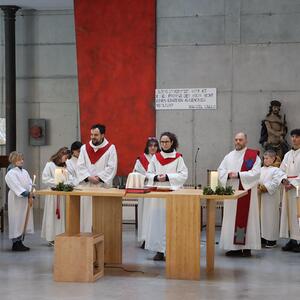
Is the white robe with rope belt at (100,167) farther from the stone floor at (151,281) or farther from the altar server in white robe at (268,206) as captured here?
the altar server in white robe at (268,206)

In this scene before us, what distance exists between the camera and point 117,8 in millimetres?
14664

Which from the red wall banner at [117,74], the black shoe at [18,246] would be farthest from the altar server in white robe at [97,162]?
the red wall banner at [117,74]

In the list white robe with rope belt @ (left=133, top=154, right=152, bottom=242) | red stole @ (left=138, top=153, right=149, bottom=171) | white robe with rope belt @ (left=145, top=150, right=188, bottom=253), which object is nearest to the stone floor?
white robe with rope belt @ (left=145, top=150, right=188, bottom=253)

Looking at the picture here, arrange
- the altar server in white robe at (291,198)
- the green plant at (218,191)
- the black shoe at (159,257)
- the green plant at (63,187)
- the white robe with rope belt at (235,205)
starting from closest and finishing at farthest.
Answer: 1. the green plant at (218,191)
2. the green plant at (63,187)
3. the black shoe at (159,257)
4. the white robe with rope belt at (235,205)
5. the altar server in white robe at (291,198)

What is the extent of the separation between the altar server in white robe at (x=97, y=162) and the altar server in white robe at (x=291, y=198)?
254cm

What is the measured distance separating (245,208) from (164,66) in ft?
15.7

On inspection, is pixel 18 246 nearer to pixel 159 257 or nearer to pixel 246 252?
pixel 159 257

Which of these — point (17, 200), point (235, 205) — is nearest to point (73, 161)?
point (17, 200)

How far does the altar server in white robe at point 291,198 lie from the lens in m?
11.0

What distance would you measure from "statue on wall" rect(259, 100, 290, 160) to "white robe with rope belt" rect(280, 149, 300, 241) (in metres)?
2.91

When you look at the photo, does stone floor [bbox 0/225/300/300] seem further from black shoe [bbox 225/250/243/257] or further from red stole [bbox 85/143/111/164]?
red stole [bbox 85/143/111/164]

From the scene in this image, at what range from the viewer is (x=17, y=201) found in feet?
36.0

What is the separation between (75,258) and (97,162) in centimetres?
228

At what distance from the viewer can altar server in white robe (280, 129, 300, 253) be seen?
36.1 ft
